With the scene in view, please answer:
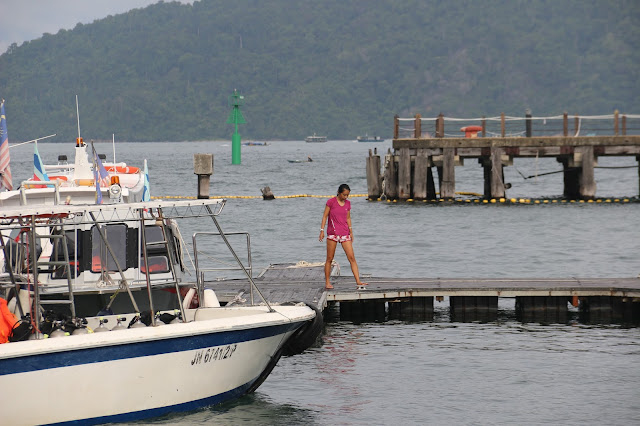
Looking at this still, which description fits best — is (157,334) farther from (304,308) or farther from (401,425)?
(401,425)

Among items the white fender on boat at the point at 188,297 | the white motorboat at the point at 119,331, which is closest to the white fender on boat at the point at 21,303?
the white motorboat at the point at 119,331

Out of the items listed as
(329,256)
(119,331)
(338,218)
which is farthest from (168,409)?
(329,256)

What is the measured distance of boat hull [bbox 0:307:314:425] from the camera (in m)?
11.8

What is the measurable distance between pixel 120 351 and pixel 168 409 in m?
1.10

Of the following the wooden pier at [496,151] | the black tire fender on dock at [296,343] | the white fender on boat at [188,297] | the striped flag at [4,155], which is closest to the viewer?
the black tire fender on dock at [296,343]

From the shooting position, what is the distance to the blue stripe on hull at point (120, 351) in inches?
462

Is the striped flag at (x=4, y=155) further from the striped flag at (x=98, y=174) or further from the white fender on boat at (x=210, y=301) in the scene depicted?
the white fender on boat at (x=210, y=301)

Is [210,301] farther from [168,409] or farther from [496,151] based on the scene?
[496,151]

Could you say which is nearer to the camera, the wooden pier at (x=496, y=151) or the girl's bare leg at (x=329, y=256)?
the girl's bare leg at (x=329, y=256)

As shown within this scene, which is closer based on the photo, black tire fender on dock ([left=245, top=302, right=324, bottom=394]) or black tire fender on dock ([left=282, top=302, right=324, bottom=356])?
black tire fender on dock ([left=245, top=302, right=324, bottom=394])

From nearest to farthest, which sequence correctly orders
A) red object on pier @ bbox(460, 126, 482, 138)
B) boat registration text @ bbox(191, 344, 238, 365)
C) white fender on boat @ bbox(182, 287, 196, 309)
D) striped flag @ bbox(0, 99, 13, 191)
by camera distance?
boat registration text @ bbox(191, 344, 238, 365), white fender on boat @ bbox(182, 287, 196, 309), striped flag @ bbox(0, 99, 13, 191), red object on pier @ bbox(460, 126, 482, 138)

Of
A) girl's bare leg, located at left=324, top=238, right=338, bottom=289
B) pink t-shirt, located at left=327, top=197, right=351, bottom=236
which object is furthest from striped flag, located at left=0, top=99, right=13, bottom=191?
girl's bare leg, located at left=324, top=238, right=338, bottom=289

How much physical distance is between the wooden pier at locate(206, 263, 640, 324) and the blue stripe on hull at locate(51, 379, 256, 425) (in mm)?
5285

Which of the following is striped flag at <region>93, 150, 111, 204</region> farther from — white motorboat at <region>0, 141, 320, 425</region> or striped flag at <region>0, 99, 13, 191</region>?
striped flag at <region>0, 99, 13, 191</region>
